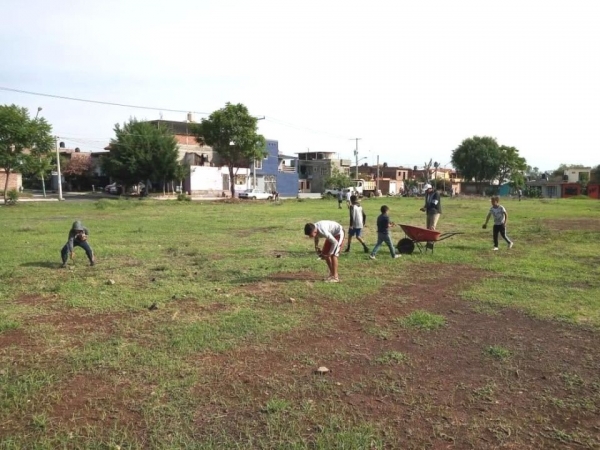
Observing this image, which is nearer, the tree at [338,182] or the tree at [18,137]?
the tree at [18,137]

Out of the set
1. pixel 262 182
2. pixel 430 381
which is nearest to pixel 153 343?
pixel 430 381

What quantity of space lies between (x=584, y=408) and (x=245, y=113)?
45472 mm

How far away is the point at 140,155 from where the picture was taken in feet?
155

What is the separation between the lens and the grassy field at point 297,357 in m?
3.87

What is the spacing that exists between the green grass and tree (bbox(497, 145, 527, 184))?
86.8 m

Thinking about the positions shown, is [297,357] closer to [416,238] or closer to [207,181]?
[416,238]

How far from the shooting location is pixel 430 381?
477cm

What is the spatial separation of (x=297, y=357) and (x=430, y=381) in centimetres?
145

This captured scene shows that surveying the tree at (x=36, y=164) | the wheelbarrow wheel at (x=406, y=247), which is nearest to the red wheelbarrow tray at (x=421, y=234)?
the wheelbarrow wheel at (x=406, y=247)

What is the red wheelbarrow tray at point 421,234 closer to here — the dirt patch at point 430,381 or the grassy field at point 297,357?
the grassy field at point 297,357

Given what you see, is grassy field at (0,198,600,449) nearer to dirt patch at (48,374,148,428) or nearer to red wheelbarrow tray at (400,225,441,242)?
dirt patch at (48,374,148,428)

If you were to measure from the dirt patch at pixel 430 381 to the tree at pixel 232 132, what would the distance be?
1645 inches

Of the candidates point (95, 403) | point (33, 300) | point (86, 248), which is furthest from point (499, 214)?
point (95, 403)

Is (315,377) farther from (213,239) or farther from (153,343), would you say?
(213,239)
